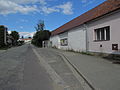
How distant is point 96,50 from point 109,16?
A: 3.45m

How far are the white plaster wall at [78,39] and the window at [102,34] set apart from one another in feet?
7.08

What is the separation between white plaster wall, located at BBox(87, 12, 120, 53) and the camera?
8508 millimetres

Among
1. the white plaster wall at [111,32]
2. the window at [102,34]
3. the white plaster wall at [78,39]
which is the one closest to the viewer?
the white plaster wall at [111,32]

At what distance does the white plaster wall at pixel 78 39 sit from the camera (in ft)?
44.8

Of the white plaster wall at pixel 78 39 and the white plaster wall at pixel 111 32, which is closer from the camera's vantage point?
the white plaster wall at pixel 111 32

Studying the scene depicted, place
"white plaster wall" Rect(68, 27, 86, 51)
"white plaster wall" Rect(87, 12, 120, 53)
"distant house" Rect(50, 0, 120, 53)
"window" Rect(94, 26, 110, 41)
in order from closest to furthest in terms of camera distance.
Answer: "white plaster wall" Rect(87, 12, 120, 53) < "distant house" Rect(50, 0, 120, 53) < "window" Rect(94, 26, 110, 41) < "white plaster wall" Rect(68, 27, 86, 51)

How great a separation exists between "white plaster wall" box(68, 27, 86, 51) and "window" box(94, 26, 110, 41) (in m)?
2.16

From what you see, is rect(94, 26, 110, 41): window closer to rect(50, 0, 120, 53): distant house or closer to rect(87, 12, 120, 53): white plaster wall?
rect(50, 0, 120, 53): distant house

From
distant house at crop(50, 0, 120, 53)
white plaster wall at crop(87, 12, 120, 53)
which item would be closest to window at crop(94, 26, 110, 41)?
distant house at crop(50, 0, 120, 53)

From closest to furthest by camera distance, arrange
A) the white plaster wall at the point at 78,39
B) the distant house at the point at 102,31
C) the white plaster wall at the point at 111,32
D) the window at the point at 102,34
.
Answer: the white plaster wall at the point at 111,32, the distant house at the point at 102,31, the window at the point at 102,34, the white plaster wall at the point at 78,39

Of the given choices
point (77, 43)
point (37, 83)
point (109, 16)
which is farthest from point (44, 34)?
point (37, 83)

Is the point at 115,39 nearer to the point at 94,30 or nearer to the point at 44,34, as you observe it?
the point at 94,30

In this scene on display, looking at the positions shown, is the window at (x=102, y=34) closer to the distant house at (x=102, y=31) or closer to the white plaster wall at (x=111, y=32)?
the distant house at (x=102, y=31)

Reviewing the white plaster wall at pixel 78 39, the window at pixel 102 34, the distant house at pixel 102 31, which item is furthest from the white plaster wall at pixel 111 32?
the white plaster wall at pixel 78 39
